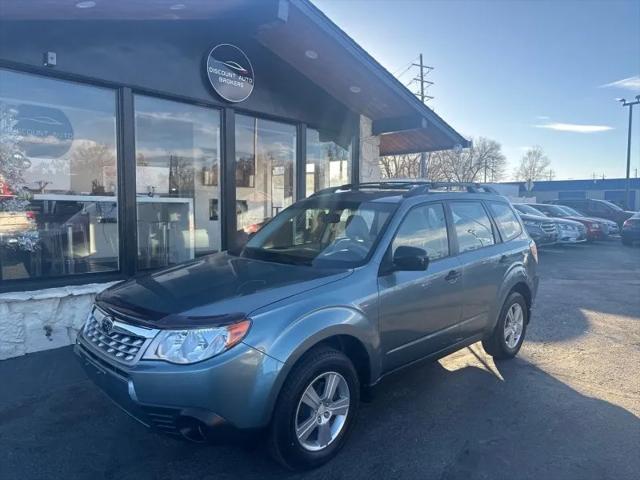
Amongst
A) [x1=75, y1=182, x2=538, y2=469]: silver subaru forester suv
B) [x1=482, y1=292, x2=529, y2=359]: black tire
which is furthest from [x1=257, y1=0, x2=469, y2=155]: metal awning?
[x1=482, y1=292, x2=529, y2=359]: black tire

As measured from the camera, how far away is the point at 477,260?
4367mm

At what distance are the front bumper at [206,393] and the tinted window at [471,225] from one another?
239 centimetres

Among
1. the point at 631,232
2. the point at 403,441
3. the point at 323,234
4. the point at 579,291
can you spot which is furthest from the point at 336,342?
the point at 631,232

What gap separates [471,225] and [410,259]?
4.87 ft

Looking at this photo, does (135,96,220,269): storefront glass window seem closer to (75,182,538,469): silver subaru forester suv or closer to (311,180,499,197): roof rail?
(75,182,538,469): silver subaru forester suv

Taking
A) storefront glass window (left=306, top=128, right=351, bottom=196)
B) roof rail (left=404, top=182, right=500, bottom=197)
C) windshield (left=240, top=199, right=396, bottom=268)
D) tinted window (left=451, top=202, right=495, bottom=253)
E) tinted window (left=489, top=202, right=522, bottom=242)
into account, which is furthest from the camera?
storefront glass window (left=306, top=128, right=351, bottom=196)

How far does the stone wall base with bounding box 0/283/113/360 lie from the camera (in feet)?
16.3

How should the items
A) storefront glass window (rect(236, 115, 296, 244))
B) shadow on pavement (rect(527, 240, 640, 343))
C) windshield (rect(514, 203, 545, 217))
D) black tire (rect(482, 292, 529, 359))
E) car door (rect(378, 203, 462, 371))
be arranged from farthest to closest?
windshield (rect(514, 203, 545, 217))
storefront glass window (rect(236, 115, 296, 244))
shadow on pavement (rect(527, 240, 640, 343))
black tire (rect(482, 292, 529, 359))
car door (rect(378, 203, 462, 371))

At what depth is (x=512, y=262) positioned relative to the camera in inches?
191

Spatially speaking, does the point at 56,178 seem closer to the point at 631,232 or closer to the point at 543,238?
the point at 543,238

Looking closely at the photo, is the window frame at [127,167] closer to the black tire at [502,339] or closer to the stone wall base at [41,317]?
Result: the stone wall base at [41,317]

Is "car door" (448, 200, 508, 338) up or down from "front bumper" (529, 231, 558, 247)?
up

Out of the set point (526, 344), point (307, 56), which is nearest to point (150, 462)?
point (526, 344)

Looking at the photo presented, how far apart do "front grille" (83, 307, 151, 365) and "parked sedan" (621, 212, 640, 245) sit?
1932cm
